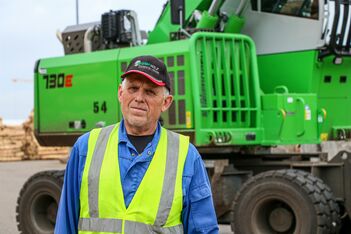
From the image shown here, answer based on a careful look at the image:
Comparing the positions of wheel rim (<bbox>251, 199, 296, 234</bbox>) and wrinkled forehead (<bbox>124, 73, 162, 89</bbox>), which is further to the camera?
wheel rim (<bbox>251, 199, 296, 234</bbox>)

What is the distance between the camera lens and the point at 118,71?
9.80m

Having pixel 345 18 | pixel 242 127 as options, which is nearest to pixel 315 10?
pixel 345 18

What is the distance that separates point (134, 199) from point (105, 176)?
167 millimetres

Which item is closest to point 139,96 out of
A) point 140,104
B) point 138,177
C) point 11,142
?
point 140,104

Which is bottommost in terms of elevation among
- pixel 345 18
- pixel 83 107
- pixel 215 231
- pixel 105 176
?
pixel 215 231

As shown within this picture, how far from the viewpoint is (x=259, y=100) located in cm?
923

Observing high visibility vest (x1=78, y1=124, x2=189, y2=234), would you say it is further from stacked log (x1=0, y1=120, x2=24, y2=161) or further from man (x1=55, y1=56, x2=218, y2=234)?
stacked log (x1=0, y1=120, x2=24, y2=161)

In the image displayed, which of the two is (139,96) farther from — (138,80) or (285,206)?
(285,206)

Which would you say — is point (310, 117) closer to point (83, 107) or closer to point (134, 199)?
point (83, 107)

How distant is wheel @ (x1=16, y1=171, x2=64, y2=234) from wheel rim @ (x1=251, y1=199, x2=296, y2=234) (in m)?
2.88

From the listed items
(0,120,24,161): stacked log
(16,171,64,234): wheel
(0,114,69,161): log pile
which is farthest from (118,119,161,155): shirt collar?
(0,120,24,161): stacked log

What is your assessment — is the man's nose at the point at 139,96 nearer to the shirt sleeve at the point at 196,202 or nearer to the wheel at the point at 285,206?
the shirt sleeve at the point at 196,202

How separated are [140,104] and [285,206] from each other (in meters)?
5.28

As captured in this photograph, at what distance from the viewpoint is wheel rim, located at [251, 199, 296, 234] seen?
8424mm
